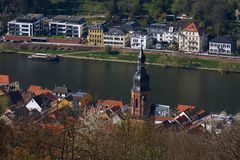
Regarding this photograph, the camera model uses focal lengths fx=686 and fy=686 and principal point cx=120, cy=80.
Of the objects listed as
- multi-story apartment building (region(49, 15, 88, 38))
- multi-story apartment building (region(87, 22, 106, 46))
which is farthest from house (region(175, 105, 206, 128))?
multi-story apartment building (region(49, 15, 88, 38))

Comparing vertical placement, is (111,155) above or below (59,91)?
above

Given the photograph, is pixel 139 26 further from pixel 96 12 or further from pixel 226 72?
pixel 226 72

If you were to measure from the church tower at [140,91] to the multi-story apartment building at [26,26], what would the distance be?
393 inches

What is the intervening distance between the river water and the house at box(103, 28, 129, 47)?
1733 millimetres

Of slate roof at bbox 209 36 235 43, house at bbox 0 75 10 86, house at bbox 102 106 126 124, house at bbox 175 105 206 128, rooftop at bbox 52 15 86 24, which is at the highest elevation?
rooftop at bbox 52 15 86 24

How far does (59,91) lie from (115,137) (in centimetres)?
714

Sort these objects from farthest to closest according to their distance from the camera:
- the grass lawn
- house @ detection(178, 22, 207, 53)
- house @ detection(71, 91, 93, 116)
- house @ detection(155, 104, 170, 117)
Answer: house @ detection(178, 22, 207, 53)
the grass lawn
house @ detection(71, 91, 93, 116)
house @ detection(155, 104, 170, 117)

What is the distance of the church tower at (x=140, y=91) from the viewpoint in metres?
10.8

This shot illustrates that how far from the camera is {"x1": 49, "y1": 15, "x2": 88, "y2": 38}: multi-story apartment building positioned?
20281mm

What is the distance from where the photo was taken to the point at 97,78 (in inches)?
610

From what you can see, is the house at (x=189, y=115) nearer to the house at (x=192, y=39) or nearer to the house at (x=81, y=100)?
the house at (x=81, y=100)

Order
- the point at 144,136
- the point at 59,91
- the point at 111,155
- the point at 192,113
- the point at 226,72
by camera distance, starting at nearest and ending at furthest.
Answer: the point at 111,155, the point at 144,136, the point at 192,113, the point at 59,91, the point at 226,72

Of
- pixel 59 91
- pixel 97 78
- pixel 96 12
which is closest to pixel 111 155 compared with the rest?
pixel 59 91

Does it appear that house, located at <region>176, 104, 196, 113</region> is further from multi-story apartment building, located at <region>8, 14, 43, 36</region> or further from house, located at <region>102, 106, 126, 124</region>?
multi-story apartment building, located at <region>8, 14, 43, 36</region>
